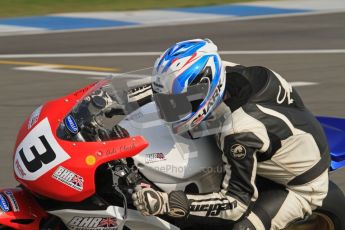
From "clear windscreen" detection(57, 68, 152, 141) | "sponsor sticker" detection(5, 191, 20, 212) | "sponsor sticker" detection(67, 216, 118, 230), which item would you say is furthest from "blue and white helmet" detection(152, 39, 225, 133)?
"sponsor sticker" detection(5, 191, 20, 212)

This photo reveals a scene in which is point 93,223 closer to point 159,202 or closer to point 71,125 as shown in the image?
point 159,202

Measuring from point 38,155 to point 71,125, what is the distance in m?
0.22

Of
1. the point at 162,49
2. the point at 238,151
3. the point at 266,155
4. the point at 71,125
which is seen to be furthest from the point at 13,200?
the point at 162,49

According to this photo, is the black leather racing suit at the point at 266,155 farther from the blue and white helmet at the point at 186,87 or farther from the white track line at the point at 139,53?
the white track line at the point at 139,53

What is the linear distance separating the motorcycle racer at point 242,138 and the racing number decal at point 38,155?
429 millimetres

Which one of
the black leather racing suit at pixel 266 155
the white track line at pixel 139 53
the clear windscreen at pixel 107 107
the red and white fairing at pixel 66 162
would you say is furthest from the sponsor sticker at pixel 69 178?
the white track line at pixel 139 53

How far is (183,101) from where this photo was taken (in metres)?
Answer: 4.67

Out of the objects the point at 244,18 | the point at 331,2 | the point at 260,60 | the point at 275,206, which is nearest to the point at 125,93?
the point at 275,206

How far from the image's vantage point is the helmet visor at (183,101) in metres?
4.67

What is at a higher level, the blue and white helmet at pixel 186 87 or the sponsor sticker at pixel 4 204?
the blue and white helmet at pixel 186 87

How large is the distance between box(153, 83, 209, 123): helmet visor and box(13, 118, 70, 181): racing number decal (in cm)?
56

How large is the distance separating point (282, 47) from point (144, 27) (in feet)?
11.1

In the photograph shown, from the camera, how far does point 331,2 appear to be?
20516 mm

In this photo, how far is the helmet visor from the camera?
467 cm
